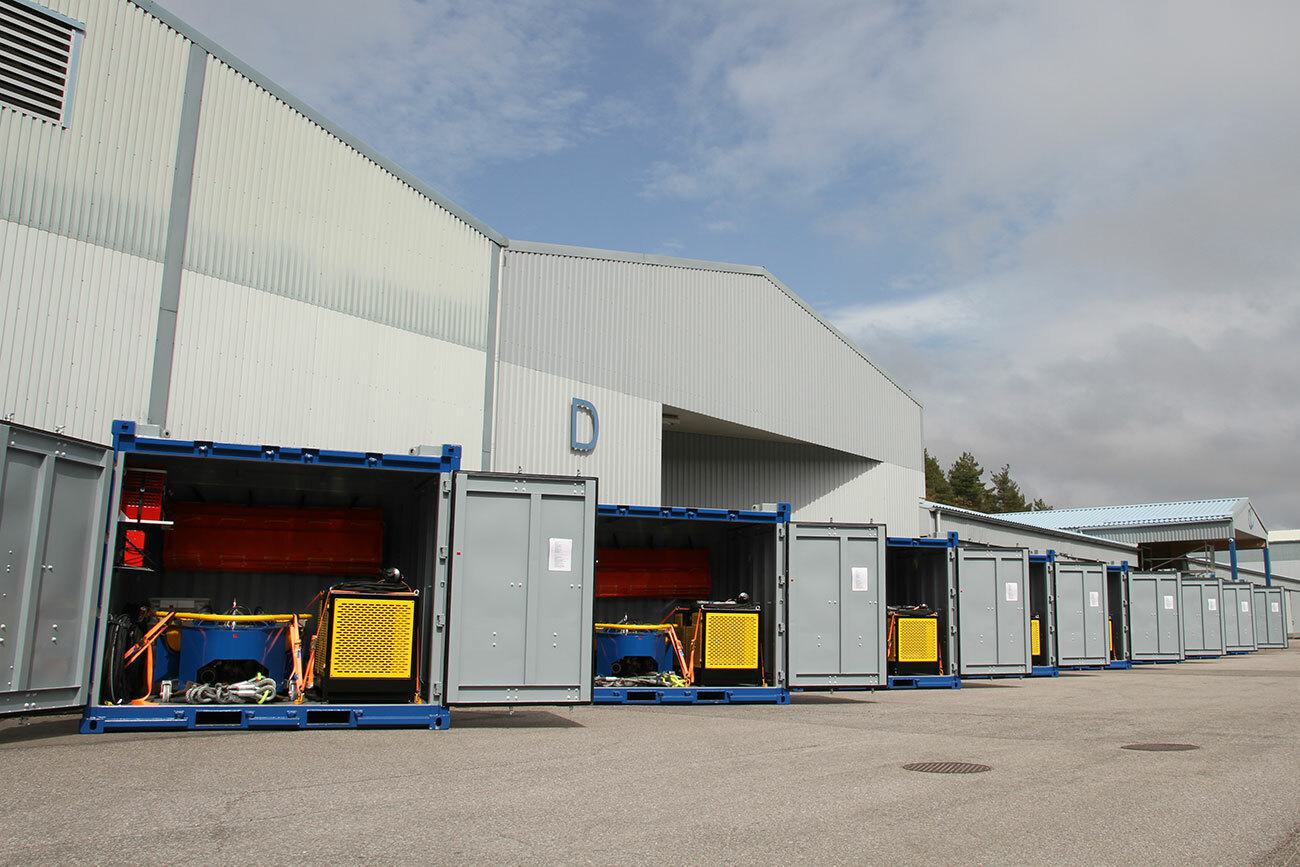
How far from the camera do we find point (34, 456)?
9.98m

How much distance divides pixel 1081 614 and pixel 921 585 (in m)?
6.07

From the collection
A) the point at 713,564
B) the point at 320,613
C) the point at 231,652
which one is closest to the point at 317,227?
the point at 320,613

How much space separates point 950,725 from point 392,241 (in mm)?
13235

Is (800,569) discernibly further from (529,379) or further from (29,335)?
(29,335)

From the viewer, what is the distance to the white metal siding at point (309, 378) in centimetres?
1641

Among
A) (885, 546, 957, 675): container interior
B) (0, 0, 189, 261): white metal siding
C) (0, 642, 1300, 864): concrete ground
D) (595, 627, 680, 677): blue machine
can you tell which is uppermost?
(0, 0, 189, 261): white metal siding

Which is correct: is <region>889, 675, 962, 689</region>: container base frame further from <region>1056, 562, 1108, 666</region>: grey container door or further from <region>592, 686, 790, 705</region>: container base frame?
<region>1056, 562, 1108, 666</region>: grey container door

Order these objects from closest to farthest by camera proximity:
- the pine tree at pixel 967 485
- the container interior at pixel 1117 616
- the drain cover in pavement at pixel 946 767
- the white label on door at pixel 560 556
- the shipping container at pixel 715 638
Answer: the drain cover in pavement at pixel 946 767 → the white label on door at pixel 560 556 → the shipping container at pixel 715 638 → the container interior at pixel 1117 616 → the pine tree at pixel 967 485

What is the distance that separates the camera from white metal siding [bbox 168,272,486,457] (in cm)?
1641

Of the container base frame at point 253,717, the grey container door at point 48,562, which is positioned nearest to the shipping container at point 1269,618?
the container base frame at point 253,717

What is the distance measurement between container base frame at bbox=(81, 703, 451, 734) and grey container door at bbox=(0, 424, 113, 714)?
45 centimetres

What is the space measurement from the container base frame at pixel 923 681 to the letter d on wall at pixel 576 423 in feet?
28.6

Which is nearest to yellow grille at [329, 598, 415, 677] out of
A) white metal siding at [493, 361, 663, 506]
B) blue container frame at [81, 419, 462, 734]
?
blue container frame at [81, 419, 462, 734]

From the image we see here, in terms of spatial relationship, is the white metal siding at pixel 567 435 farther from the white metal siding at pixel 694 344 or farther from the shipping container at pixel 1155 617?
the shipping container at pixel 1155 617
